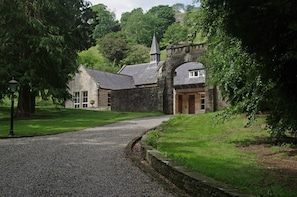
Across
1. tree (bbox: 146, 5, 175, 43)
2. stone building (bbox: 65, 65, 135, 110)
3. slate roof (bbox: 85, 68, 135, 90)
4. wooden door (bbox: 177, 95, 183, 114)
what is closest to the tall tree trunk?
stone building (bbox: 65, 65, 135, 110)

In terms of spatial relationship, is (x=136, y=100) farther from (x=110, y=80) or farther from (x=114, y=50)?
(x=114, y=50)

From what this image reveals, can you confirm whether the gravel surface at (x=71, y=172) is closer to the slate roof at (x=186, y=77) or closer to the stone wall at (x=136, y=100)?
the stone wall at (x=136, y=100)

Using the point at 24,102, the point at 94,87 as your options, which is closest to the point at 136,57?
the point at 94,87

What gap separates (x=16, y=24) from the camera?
2370 centimetres

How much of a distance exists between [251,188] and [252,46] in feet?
7.32

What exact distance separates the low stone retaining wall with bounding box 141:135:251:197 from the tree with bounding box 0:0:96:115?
56.0 feet

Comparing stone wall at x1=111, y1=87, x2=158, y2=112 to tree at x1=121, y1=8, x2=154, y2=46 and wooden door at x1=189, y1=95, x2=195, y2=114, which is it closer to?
wooden door at x1=189, y1=95, x2=195, y2=114

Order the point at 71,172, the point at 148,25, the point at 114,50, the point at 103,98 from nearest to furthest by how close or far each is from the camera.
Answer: the point at 71,172 < the point at 103,98 < the point at 114,50 < the point at 148,25

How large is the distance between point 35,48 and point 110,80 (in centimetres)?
2209

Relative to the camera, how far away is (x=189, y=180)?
578 centimetres

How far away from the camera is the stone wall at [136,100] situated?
3409 centimetres

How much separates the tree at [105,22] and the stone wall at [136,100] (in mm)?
82272

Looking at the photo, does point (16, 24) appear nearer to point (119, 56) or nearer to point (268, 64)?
point (268, 64)

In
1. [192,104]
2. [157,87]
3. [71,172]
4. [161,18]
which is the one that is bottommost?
[71,172]
